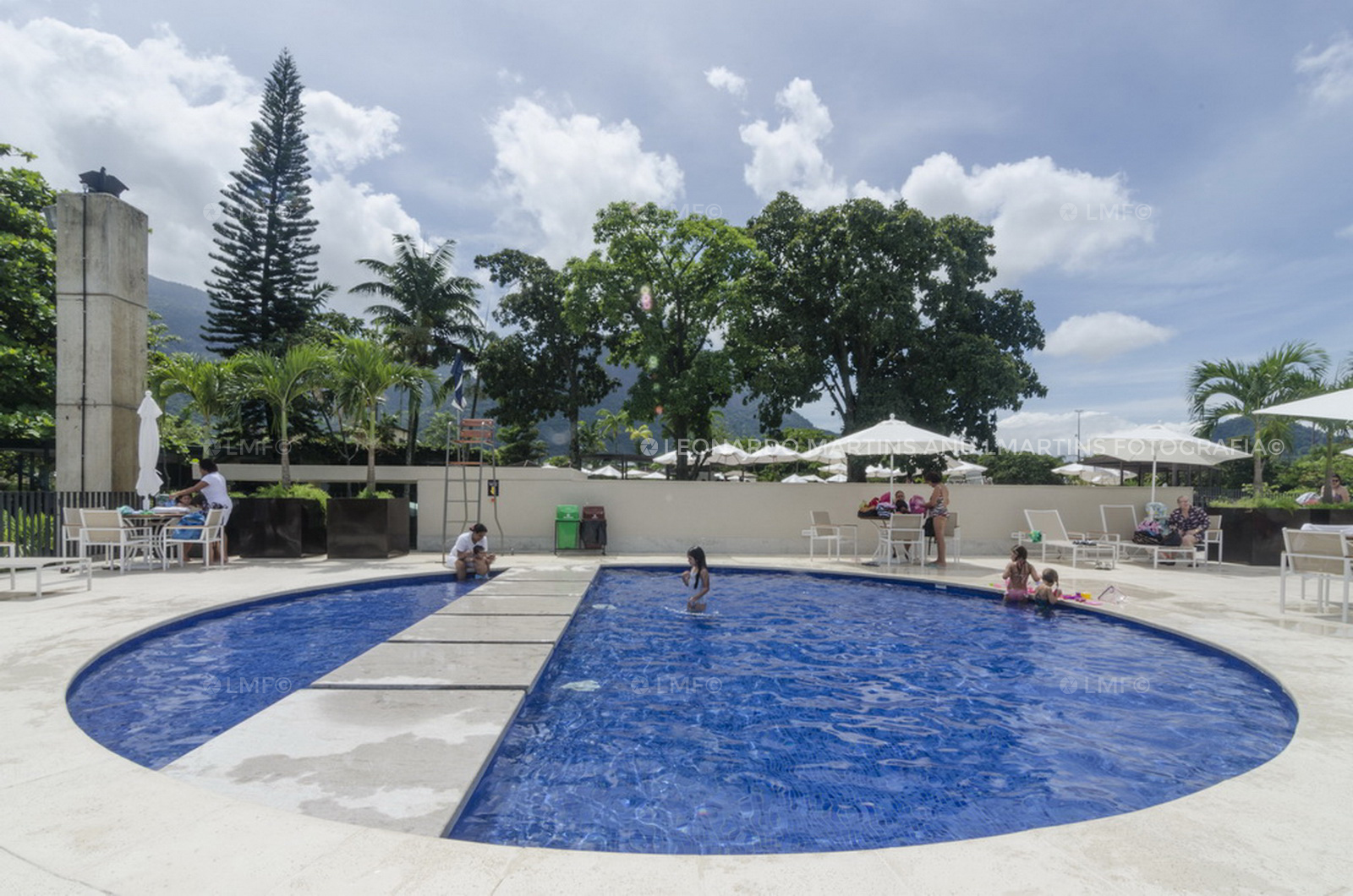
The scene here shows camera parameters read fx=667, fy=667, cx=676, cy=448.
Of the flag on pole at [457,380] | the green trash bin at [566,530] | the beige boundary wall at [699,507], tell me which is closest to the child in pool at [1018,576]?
the beige boundary wall at [699,507]

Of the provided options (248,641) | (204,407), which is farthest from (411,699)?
(204,407)

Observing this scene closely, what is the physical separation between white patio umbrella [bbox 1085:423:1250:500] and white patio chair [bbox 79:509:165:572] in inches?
549

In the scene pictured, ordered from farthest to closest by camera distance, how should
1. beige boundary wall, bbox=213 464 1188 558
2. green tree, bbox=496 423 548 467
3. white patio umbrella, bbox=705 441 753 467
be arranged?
1. green tree, bbox=496 423 548 467
2. white patio umbrella, bbox=705 441 753 467
3. beige boundary wall, bbox=213 464 1188 558

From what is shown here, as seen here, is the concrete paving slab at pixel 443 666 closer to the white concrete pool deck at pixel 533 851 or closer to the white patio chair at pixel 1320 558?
the white concrete pool deck at pixel 533 851

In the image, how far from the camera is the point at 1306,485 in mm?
28750

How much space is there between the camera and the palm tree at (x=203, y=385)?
1376 cm

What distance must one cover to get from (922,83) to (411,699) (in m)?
12.6

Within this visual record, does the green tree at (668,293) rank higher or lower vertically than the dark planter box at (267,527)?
higher

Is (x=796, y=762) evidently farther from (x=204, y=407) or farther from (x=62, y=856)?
(x=204, y=407)

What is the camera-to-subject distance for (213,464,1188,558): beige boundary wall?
12.0 m

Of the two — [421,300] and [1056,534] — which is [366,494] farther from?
[421,300]

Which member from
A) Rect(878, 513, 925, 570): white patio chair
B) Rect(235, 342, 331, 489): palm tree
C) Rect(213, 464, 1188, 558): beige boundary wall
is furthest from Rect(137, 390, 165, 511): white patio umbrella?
Rect(878, 513, 925, 570): white patio chair

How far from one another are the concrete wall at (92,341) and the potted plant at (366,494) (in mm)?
2975

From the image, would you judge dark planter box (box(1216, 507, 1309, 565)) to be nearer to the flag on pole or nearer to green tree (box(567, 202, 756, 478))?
the flag on pole
